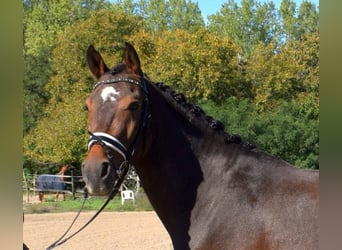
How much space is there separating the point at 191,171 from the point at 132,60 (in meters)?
0.80

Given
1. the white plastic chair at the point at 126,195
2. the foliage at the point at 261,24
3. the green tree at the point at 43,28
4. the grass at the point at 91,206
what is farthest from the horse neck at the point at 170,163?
the foliage at the point at 261,24

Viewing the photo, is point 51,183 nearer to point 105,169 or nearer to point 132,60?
point 132,60

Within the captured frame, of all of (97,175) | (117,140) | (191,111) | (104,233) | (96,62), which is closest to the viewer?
(97,175)

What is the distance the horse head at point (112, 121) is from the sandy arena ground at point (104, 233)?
851cm

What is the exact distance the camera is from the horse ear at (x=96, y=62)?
133 inches

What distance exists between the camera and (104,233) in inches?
557

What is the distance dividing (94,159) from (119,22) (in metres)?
28.4

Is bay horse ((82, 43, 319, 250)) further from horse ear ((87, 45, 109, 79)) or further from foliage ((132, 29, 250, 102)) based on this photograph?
foliage ((132, 29, 250, 102))

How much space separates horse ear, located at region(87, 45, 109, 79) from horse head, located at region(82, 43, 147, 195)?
0.11 metres

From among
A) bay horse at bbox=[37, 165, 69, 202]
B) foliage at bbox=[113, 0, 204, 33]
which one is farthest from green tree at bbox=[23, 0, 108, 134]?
bay horse at bbox=[37, 165, 69, 202]

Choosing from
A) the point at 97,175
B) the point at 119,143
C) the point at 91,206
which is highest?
the point at 119,143

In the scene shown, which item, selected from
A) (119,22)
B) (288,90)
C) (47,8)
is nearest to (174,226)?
(119,22)

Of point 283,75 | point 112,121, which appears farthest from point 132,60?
point 283,75

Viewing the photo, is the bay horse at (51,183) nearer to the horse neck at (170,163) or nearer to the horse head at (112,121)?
the horse neck at (170,163)
